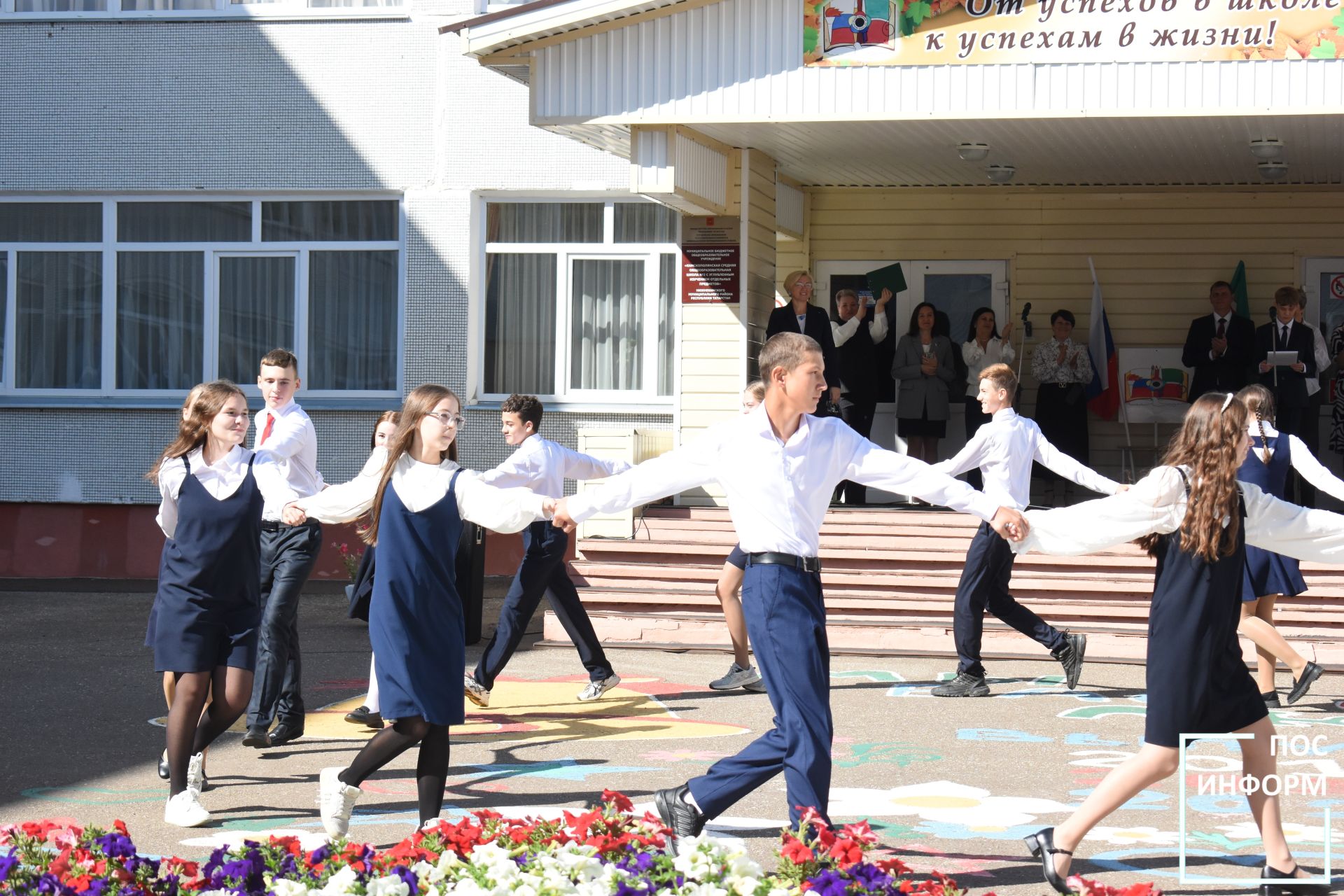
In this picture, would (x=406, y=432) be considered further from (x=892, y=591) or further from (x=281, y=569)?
(x=892, y=591)

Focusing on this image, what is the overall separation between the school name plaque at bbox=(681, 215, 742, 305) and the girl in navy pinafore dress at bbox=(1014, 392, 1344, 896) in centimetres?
861

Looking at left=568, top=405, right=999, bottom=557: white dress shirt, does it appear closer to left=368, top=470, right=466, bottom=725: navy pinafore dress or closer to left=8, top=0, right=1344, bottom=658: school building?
left=368, top=470, right=466, bottom=725: navy pinafore dress

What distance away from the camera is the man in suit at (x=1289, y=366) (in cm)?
1430

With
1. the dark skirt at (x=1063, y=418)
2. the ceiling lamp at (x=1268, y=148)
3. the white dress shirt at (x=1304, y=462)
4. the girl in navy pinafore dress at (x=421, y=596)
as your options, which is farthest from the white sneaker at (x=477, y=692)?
the ceiling lamp at (x=1268, y=148)

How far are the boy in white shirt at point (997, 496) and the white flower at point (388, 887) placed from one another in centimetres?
583

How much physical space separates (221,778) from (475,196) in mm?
9598

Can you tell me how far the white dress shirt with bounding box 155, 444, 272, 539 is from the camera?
684 centimetres

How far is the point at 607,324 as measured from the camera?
53.8 feet

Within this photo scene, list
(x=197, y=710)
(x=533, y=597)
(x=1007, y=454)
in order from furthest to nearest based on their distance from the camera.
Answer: (x=1007, y=454)
(x=533, y=597)
(x=197, y=710)

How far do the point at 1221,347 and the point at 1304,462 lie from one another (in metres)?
6.08

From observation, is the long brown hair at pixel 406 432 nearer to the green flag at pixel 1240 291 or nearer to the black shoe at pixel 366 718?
the black shoe at pixel 366 718

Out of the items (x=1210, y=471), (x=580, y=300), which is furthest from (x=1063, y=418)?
(x=1210, y=471)

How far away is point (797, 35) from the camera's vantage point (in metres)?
12.7

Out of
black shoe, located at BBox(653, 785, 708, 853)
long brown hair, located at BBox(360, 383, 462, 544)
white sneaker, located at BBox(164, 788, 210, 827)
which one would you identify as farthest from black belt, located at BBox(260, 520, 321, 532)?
black shoe, located at BBox(653, 785, 708, 853)
